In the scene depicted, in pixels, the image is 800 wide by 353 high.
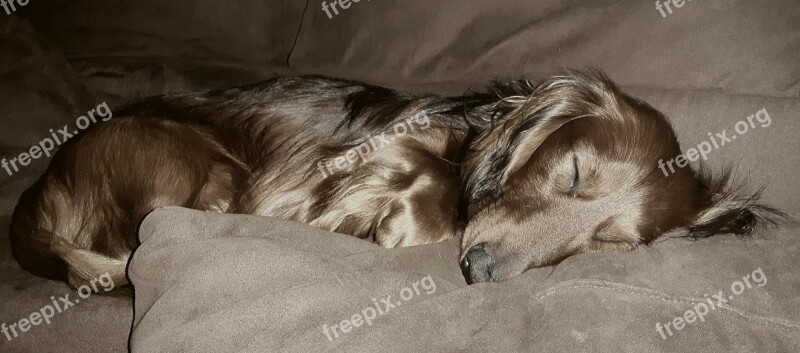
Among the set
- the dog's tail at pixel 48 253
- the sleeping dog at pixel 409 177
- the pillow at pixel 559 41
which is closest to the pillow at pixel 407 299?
the sleeping dog at pixel 409 177

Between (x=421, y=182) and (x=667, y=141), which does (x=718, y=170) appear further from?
(x=421, y=182)

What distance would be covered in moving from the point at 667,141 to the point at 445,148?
82 centimetres

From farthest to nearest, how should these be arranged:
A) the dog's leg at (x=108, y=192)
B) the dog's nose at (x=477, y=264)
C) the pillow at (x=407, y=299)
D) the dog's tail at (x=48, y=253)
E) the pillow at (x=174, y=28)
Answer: the pillow at (x=174, y=28) → the dog's leg at (x=108, y=192) → the dog's tail at (x=48, y=253) → the dog's nose at (x=477, y=264) → the pillow at (x=407, y=299)

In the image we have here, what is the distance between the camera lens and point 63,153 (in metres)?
2.20

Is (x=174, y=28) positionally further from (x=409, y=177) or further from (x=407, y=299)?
(x=407, y=299)

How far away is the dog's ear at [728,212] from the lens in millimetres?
1999

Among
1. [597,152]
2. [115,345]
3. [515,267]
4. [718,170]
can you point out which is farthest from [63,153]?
[718,170]

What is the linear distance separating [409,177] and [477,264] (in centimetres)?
50

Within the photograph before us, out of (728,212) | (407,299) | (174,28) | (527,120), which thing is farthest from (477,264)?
(174,28)

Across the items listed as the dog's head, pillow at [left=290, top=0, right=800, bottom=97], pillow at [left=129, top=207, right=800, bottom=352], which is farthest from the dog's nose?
pillow at [left=290, top=0, right=800, bottom=97]

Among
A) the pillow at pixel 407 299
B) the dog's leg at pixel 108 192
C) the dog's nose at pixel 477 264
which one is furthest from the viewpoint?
the dog's leg at pixel 108 192

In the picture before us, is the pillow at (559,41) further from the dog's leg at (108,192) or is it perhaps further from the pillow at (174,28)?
the dog's leg at (108,192)

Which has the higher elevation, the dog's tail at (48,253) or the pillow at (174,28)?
the pillow at (174,28)

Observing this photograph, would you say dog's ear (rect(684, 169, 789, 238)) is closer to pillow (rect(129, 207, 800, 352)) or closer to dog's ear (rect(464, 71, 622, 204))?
pillow (rect(129, 207, 800, 352))
